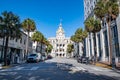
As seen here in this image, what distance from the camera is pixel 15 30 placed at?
92.8 ft

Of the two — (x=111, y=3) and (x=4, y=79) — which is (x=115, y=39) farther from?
(x=4, y=79)

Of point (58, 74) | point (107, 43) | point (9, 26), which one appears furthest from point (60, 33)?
point (58, 74)

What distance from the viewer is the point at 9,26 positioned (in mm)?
27703

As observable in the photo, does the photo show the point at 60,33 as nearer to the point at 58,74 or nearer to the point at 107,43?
the point at 107,43

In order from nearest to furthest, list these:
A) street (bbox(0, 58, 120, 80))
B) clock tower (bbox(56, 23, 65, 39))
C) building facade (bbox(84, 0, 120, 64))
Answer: street (bbox(0, 58, 120, 80))
building facade (bbox(84, 0, 120, 64))
clock tower (bbox(56, 23, 65, 39))

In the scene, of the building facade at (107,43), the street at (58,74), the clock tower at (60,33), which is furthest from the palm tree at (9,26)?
the clock tower at (60,33)

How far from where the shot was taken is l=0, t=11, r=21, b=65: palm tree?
2741cm

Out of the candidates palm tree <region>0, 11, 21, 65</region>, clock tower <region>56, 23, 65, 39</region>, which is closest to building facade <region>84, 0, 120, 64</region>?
palm tree <region>0, 11, 21, 65</region>

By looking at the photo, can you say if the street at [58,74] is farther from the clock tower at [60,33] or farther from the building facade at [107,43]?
the clock tower at [60,33]

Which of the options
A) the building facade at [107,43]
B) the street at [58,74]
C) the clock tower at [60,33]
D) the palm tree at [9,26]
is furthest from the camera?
the clock tower at [60,33]

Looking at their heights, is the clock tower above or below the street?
above

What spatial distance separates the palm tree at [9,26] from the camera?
89.9ft

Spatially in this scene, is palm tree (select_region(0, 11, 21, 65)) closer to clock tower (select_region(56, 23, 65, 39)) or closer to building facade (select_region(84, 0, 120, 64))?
building facade (select_region(84, 0, 120, 64))

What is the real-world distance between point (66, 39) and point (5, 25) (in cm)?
12375
